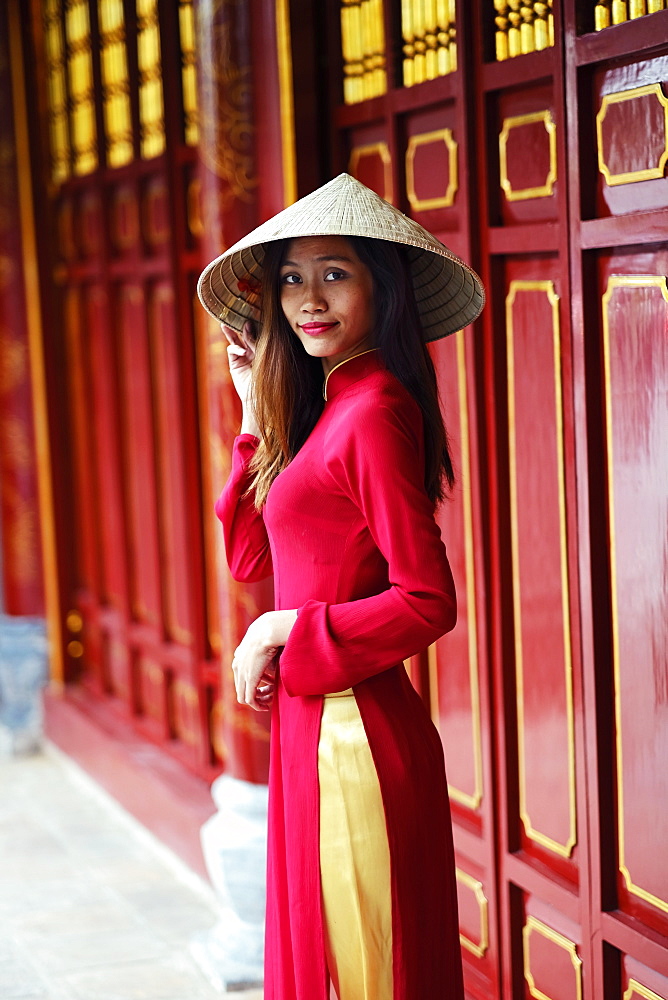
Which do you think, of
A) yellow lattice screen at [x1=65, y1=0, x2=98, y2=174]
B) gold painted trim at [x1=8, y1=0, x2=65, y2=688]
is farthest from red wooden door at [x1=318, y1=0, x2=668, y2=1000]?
gold painted trim at [x1=8, y1=0, x2=65, y2=688]

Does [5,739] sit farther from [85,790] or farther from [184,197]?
[184,197]

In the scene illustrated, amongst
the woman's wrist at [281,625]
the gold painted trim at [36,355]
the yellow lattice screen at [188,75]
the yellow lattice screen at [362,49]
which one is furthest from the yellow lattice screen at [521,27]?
the gold painted trim at [36,355]

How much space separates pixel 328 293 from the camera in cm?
198

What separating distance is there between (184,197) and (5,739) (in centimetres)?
239

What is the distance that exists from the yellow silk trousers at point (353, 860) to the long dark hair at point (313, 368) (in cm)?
38

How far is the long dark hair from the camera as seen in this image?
1988mm

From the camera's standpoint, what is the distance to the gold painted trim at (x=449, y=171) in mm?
2750

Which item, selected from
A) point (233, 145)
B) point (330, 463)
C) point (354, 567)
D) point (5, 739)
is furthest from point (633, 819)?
point (5, 739)

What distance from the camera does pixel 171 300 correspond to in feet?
13.5

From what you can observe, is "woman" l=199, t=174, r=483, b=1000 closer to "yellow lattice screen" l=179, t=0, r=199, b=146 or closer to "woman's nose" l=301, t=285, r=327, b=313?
"woman's nose" l=301, t=285, r=327, b=313

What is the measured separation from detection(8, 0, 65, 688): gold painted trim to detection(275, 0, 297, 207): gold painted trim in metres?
2.20

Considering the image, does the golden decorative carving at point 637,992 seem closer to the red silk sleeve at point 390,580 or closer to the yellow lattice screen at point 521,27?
the red silk sleeve at point 390,580

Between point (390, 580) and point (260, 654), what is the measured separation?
0.26m

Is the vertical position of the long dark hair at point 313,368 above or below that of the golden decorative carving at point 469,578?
above
